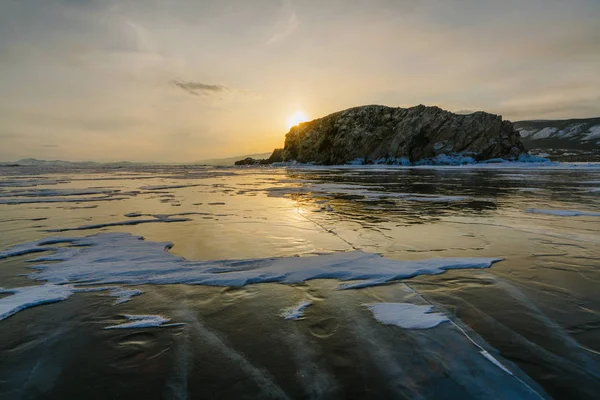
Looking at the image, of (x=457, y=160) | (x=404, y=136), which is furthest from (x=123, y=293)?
(x=404, y=136)

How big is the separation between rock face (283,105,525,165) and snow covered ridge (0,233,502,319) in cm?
7427

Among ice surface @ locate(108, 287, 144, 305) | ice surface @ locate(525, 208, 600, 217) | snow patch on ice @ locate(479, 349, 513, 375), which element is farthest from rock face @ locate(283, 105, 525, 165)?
ice surface @ locate(108, 287, 144, 305)

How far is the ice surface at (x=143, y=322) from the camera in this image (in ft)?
11.5

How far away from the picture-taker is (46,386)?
252 cm

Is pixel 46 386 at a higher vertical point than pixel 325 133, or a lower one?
lower

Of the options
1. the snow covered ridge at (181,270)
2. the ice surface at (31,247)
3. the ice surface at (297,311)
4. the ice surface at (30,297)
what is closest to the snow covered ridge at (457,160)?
the snow covered ridge at (181,270)

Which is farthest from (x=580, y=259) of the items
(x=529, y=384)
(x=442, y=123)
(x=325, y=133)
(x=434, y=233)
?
(x=325, y=133)

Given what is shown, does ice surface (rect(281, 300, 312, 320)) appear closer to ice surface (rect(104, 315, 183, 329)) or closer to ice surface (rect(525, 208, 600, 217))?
ice surface (rect(104, 315, 183, 329))

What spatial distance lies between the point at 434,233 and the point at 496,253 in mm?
1820

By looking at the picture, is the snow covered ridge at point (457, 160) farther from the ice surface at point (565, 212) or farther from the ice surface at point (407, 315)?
the ice surface at point (407, 315)

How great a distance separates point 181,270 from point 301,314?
2.54 metres

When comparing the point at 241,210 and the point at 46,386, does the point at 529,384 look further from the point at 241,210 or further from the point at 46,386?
the point at 241,210

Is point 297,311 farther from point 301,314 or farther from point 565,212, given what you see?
point 565,212

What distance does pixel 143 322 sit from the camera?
11.8 feet
